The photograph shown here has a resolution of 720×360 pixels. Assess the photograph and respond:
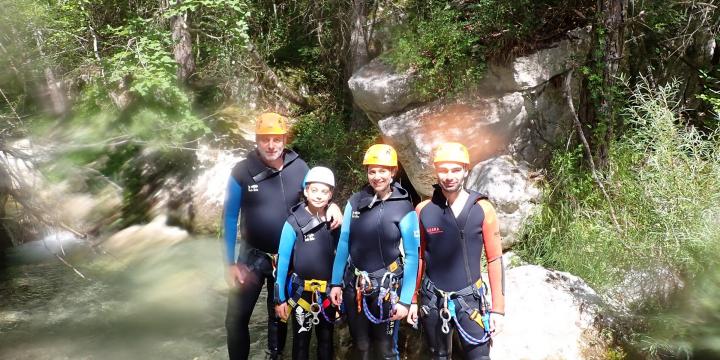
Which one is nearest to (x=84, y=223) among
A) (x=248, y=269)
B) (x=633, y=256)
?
(x=248, y=269)

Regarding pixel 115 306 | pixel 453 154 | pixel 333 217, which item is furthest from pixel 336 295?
pixel 115 306

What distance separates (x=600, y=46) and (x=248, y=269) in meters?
4.41

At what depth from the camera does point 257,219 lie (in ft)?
12.8

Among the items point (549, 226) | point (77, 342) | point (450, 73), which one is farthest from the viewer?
point (450, 73)

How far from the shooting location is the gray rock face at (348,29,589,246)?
5969 mm

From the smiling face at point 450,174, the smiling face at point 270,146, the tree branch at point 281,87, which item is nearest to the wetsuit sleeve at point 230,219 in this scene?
the smiling face at point 270,146

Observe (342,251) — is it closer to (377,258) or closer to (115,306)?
(377,258)

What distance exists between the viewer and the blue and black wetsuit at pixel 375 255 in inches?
135

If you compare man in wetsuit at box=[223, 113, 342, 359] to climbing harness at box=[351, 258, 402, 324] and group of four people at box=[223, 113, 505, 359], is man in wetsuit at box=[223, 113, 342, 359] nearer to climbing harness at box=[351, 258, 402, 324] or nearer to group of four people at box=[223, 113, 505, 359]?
group of four people at box=[223, 113, 505, 359]

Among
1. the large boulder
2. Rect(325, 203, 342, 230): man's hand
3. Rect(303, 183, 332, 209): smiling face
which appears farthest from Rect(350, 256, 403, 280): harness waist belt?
the large boulder

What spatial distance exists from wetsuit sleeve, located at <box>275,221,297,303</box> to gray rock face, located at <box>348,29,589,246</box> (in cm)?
304

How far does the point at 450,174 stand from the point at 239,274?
6.37ft

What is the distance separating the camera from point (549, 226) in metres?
5.67

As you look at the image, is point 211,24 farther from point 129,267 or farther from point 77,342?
point 77,342
